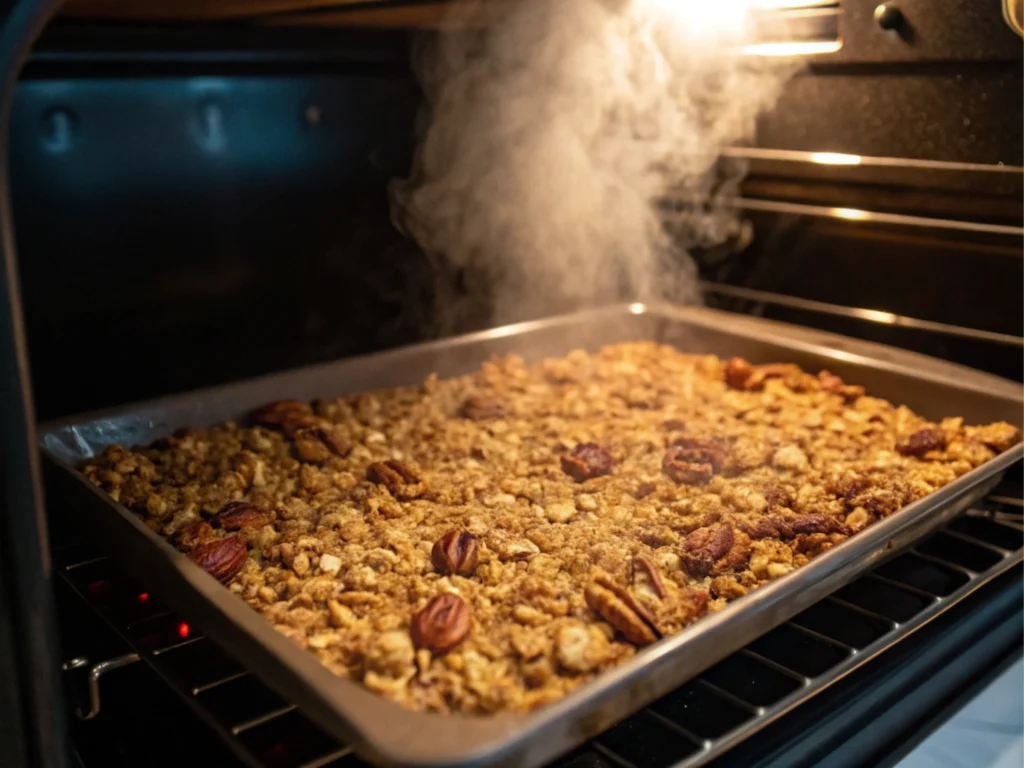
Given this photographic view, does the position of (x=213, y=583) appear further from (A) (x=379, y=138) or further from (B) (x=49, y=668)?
(A) (x=379, y=138)

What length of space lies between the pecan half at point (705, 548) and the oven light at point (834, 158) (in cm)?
71

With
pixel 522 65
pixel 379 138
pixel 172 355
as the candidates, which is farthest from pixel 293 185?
pixel 522 65

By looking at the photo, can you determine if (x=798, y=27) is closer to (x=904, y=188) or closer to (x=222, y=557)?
(x=904, y=188)

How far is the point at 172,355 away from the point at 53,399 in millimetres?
182

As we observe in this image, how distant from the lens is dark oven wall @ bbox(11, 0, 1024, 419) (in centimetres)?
128

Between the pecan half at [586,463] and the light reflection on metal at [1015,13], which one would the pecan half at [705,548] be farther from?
the light reflection on metal at [1015,13]

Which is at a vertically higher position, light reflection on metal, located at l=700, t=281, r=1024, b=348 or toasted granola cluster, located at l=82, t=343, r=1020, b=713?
light reflection on metal, located at l=700, t=281, r=1024, b=348

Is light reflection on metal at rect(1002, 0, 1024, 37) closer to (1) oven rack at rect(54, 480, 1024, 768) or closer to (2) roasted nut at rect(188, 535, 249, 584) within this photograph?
(1) oven rack at rect(54, 480, 1024, 768)

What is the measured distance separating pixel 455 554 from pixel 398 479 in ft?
0.68

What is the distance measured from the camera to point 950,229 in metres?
1.36

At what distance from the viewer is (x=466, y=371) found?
4.97 ft

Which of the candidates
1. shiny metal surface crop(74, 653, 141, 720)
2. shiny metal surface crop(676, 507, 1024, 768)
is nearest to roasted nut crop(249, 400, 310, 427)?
shiny metal surface crop(74, 653, 141, 720)

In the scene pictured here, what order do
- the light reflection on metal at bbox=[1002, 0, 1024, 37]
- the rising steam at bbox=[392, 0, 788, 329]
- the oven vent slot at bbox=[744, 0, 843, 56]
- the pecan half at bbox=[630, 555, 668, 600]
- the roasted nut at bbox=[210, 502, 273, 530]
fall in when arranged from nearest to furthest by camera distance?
the pecan half at bbox=[630, 555, 668, 600]
the roasted nut at bbox=[210, 502, 273, 530]
the light reflection on metal at bbox=[1002, 0, 1024, 37]
the oven vent slot at bbox=[744, 0, 843, 56]
the rising steam at bbox=[392, 0, 788, 329]

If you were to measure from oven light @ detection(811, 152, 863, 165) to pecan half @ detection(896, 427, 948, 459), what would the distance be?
0.44 metres
